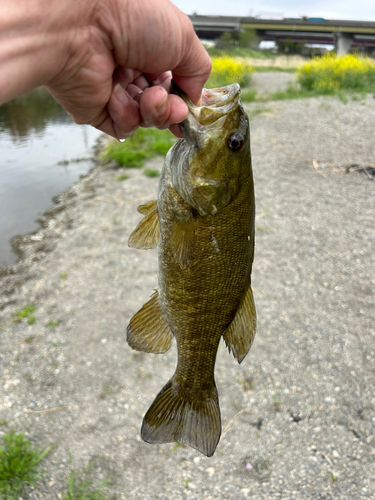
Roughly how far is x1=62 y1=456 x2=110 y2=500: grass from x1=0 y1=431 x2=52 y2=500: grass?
0.29 m

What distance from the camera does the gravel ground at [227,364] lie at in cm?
333

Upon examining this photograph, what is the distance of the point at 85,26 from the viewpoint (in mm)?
1533

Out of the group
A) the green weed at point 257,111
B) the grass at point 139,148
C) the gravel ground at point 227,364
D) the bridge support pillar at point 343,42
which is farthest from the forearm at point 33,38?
the bridge support pillar at point 343,42

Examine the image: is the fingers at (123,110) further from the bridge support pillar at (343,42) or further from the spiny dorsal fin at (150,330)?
the bridge support pillar at (343,42)

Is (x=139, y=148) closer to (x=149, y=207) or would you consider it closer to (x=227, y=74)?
(x=149, y=207)

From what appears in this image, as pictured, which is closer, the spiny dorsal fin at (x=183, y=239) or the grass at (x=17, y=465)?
the spiny dorsal fin at (x=183, y=239)

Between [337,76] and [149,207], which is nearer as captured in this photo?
[149,207]

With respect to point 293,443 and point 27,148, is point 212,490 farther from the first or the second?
point 27,148

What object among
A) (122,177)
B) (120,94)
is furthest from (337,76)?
(120,94)

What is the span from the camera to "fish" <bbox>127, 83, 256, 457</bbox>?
5.71 ft

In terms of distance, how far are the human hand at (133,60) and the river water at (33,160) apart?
5608 millimetres

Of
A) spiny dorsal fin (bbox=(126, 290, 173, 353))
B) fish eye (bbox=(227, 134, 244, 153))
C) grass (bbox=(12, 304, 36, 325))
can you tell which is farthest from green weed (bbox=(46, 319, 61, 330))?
fish eye (bbox=(227, 134, 244, 153))

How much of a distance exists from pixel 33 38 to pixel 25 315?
4.54 meters

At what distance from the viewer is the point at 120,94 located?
1960 millimetres
